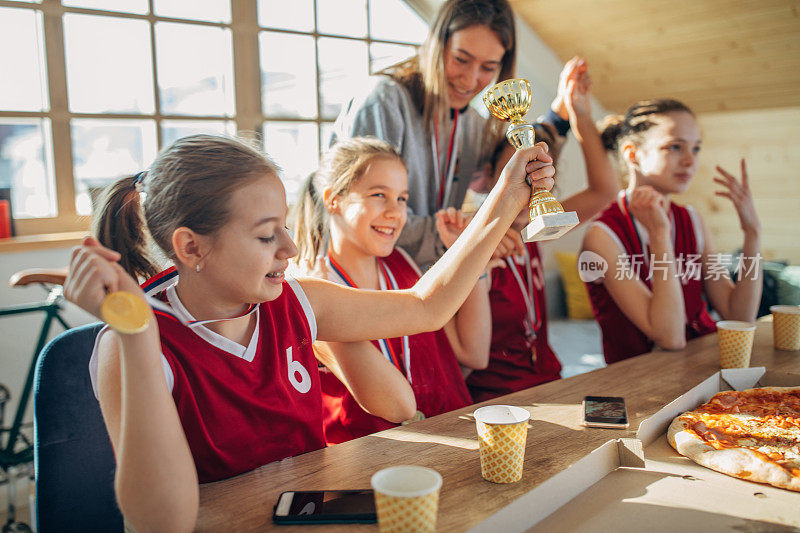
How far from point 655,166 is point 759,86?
2361 millimetres

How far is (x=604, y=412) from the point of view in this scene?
1333 mm

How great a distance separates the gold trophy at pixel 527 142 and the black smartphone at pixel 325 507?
1.83 ft

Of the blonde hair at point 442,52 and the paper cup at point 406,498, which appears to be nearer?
the paper cup at point 406,498

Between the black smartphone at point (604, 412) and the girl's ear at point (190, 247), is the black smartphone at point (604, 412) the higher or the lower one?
the lower one

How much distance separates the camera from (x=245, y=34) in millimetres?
3662

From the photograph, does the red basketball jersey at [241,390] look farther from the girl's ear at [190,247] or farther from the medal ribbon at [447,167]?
the medal ribbon at [447,167]

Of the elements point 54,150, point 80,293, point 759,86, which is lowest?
point 80,293

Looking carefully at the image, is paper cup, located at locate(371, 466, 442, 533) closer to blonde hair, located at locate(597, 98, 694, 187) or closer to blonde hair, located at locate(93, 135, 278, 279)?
blonde hair, located at locate(93, 135, 278, 279)

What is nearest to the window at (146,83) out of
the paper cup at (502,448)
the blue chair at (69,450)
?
the blue chair at (69,450)

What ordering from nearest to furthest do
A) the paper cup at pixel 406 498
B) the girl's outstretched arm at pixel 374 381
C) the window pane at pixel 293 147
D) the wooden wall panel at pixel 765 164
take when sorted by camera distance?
the paper cup at pixel 406 498, the girl's outstretched arm at pixel 374 381, the window pane at pixel 293 147, the wooden wall panel at pixel 765 164

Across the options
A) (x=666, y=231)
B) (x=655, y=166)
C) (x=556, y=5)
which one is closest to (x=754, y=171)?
(x=556, y=5)

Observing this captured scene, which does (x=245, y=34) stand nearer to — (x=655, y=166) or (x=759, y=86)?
(x=655, y=166)

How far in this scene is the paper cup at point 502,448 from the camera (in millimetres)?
1007

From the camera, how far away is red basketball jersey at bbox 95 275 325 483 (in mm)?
1130
